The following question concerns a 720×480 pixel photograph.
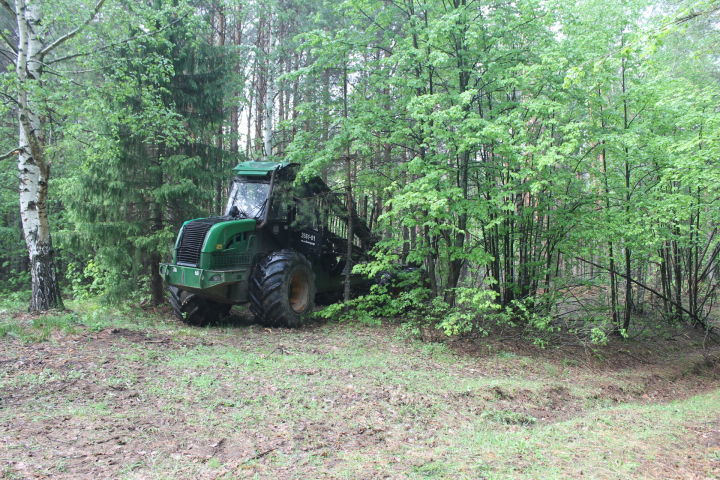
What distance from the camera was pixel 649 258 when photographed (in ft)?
28.6

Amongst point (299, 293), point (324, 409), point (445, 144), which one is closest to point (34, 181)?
point (299, 293)

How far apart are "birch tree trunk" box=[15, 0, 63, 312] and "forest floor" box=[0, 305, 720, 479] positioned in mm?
672

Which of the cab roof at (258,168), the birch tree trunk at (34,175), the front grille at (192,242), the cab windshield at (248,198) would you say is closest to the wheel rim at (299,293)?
the cab windshield at (248,198)

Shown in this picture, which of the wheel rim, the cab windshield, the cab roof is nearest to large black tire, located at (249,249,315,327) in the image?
the wheel rim

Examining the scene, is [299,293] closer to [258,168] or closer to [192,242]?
[192,242]

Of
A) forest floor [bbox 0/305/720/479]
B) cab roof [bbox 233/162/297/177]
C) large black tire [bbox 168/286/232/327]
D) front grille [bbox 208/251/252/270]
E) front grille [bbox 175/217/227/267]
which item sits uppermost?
cab roof [bbox 233/162/297/177]

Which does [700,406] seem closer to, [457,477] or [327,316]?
[457,477]

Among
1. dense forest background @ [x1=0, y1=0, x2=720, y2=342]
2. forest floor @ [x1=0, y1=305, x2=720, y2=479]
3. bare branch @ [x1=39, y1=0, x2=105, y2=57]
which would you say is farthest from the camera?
bare branch @ [x1=39, y1=0, x2=105, y2=57]

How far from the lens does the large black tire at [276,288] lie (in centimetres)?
764

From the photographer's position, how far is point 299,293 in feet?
28.4

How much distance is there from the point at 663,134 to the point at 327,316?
802 cm

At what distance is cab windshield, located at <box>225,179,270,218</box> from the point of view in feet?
26.9

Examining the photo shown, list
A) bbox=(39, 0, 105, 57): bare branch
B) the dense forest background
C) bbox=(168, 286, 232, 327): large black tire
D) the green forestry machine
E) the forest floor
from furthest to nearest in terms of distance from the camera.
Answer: bbox=(168, 286, 232, 327): large black tire, the green forestry machine, bbox=(39, 0, 105, 57): bare branch, the dense forest background, the forest floor

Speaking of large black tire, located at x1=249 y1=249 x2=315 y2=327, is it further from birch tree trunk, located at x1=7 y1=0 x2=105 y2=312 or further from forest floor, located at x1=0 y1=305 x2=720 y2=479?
birch tree trunk, located at x1=7 y1=0 x2=105 y2=312
